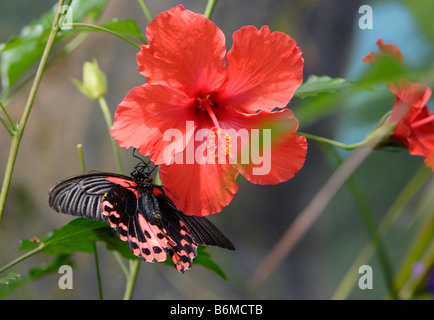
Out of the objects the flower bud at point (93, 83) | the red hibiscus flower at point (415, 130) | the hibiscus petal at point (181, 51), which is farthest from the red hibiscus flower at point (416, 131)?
the flower bud at point (93, 83)

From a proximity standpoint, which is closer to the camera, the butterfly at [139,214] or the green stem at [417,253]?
the butterfly at [139,214]

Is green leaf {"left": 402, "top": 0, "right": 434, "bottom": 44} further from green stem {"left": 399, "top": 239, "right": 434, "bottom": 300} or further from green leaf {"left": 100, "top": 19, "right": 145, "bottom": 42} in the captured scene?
green stem {"left": 399, "top": 239, "right": 434, "bottom": 300}

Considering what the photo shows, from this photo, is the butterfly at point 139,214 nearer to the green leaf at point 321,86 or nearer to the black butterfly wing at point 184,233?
the black butterfly wing at point 184,233

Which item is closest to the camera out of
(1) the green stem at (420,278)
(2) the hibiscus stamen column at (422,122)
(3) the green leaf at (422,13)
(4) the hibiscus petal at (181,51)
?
(3) the green leaf at (422,13)

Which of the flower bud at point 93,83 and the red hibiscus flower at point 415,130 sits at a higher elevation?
the flower bud at point 93,83

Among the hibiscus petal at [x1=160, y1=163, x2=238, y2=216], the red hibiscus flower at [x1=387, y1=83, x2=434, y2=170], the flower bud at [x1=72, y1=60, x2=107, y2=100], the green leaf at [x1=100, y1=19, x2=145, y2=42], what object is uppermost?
the green leaf at [x1=100, y1=19, x2=145, y2=42]

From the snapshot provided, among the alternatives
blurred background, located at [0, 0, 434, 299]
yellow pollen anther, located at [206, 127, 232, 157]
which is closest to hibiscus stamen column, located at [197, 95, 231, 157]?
yellow pollen anther, located at [206, 127, 232, 157]
